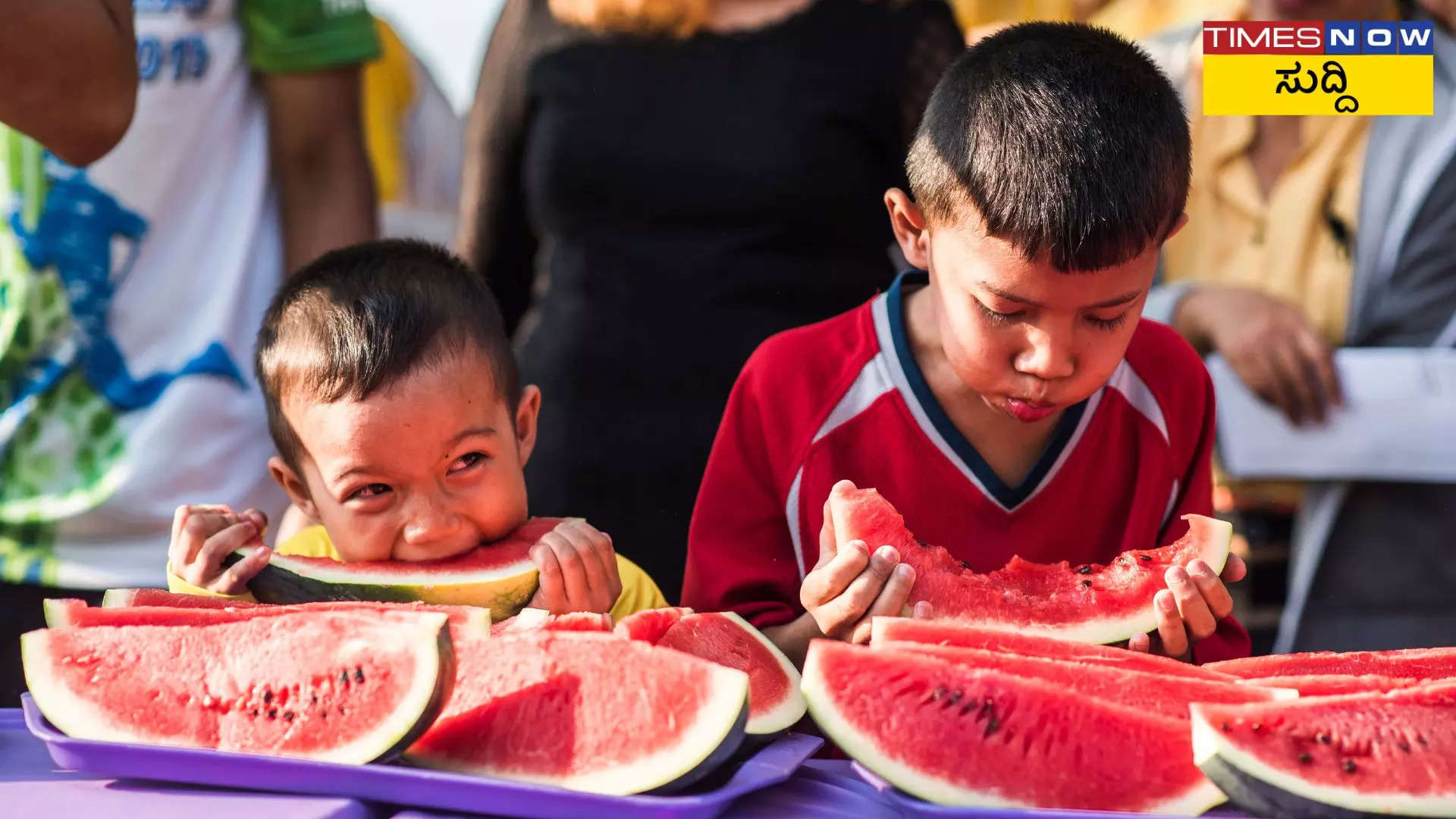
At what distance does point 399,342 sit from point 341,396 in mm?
123

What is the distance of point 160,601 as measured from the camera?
1.94 m

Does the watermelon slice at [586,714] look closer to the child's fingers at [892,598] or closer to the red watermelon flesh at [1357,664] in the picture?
the child's fingers at [892,598]

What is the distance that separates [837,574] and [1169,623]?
Answer: 1.55ft

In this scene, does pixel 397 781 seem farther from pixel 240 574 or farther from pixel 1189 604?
pixel 1189 604

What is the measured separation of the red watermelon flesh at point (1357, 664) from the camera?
1778 millimetres

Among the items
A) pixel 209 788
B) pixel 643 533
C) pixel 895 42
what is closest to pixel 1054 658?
pixel 209 788

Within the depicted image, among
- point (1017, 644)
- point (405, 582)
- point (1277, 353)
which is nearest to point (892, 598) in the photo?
point (1017, 644)

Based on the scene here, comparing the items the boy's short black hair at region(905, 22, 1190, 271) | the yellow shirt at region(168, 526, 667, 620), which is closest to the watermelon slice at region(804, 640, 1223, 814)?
the boy's short black hair at region(905, 22, 1190, 271)

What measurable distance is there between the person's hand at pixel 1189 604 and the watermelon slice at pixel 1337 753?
0.73 feet

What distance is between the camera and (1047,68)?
195cm

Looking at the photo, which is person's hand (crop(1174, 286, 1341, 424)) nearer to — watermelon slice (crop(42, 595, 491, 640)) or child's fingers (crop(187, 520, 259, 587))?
watermelon slice (crop(42, 595, 491, 640))

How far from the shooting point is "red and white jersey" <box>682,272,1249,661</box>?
7.04ft

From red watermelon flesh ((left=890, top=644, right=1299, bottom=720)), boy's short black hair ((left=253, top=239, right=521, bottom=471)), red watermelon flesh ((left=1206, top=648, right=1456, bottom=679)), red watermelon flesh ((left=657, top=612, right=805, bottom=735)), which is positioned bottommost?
red watermelon flesh ((left=1206, top=648, right=1456, bottom=679))

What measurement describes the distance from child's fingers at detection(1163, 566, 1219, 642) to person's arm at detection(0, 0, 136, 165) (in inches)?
70.0
